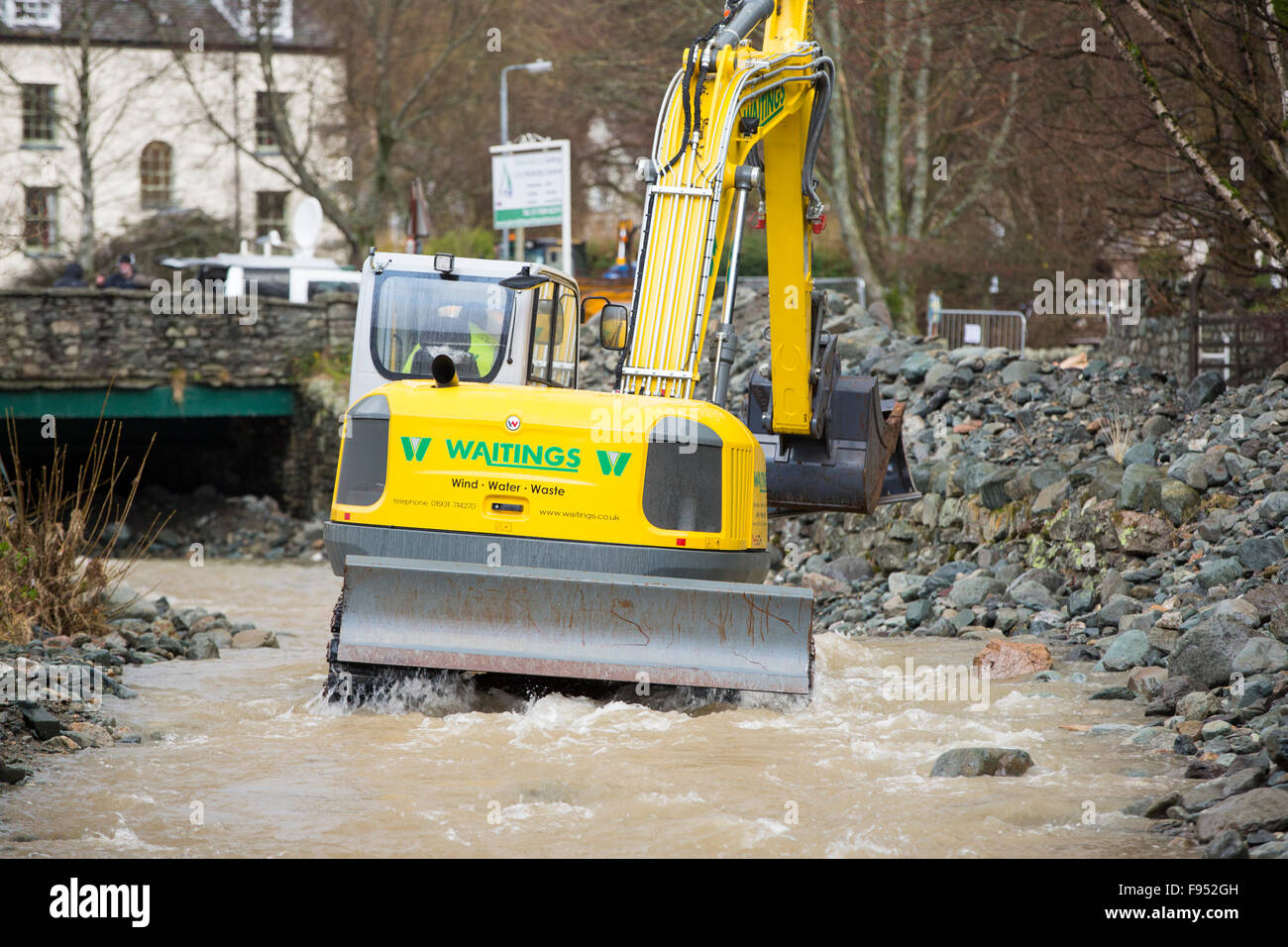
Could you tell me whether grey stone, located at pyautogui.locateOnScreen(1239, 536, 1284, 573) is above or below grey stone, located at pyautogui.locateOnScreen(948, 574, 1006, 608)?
above

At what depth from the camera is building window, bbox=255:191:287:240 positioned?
45500 mm

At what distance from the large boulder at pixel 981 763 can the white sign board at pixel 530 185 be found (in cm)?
1953

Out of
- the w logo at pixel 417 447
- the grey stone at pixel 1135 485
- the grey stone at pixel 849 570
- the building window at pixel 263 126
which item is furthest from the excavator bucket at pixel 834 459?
the building window at pixel 263 126

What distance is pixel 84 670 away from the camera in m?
9.68

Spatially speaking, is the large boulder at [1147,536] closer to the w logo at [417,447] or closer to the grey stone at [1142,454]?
the grey stone at [1142,454]

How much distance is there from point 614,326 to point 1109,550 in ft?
16.5

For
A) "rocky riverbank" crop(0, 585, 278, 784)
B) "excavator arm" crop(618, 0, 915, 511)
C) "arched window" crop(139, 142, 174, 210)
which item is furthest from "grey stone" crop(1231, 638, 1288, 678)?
"arched window" crop(139, 142, 174, 210)

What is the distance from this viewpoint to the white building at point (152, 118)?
3922 cm

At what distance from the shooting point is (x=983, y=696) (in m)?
8.88

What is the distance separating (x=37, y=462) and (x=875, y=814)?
77.7 feet

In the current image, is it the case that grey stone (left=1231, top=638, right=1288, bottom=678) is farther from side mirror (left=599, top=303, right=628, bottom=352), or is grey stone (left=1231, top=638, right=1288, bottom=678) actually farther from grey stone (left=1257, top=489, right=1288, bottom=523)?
side mirror (left=599, top=303, right=628, bottom=352)

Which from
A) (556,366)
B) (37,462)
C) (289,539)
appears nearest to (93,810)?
(556,366)

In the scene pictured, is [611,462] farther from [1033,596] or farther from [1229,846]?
[1033,596]

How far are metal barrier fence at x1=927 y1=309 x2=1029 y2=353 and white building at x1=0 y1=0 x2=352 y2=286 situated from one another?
1886cm
